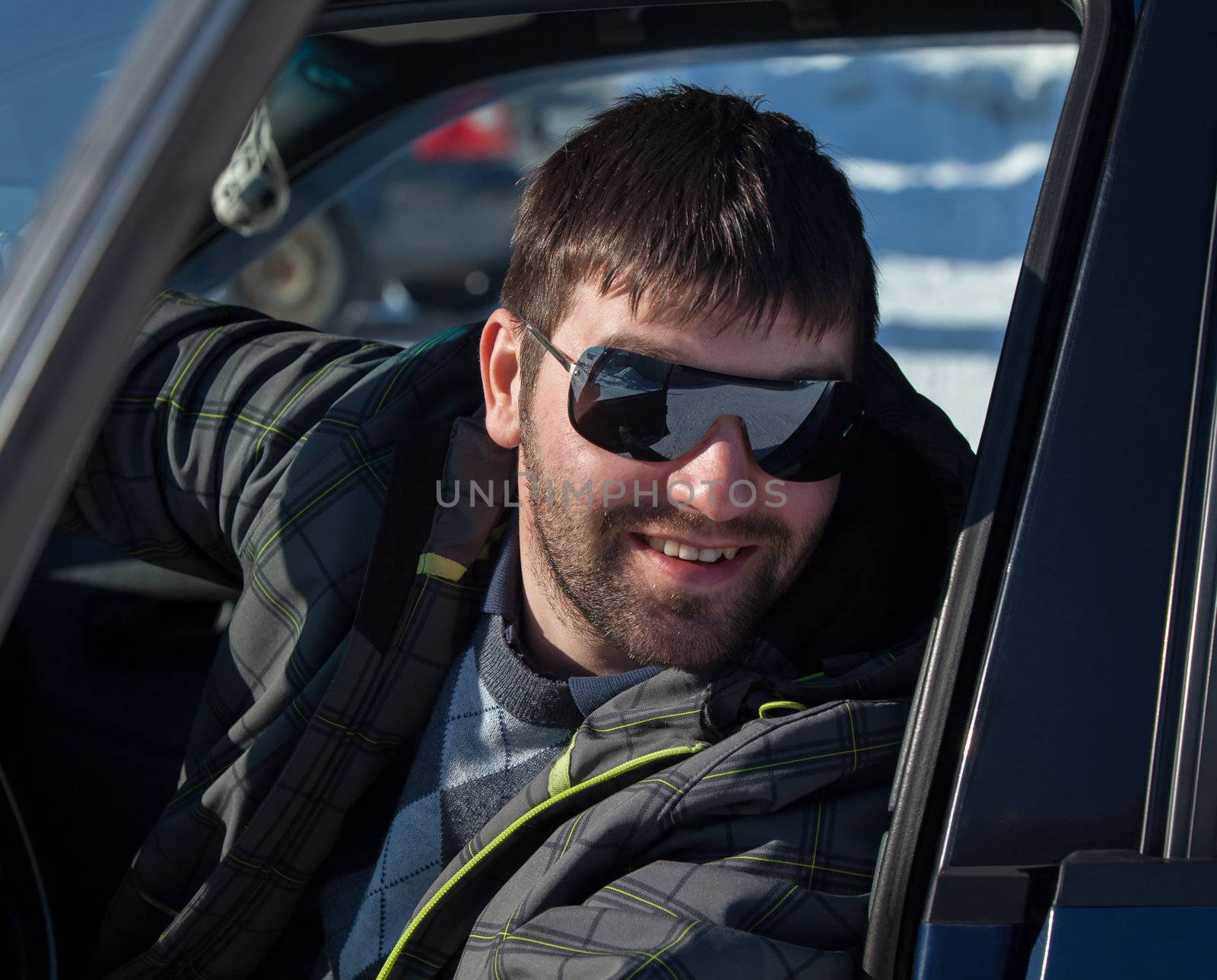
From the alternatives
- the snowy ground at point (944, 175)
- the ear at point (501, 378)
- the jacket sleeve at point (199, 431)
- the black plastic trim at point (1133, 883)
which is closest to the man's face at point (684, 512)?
the ear at point (501, 378)

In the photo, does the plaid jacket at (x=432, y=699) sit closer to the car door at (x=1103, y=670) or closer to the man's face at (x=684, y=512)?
the man's face at (x=684, y=512)

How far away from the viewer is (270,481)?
77.7 inches

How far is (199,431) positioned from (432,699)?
0.71 m

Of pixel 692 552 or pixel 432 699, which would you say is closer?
pixel 692 552

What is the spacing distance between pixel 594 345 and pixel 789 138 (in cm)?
42

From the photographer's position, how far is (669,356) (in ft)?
4.72

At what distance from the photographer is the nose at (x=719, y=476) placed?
141 cm

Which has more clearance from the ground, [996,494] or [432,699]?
[996,494]

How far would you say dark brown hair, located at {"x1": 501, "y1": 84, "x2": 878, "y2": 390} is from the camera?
1474mm

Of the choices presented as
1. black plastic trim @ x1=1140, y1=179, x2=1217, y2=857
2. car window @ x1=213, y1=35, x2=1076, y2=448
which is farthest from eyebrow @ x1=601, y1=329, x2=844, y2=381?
car window @ x1=213, y1=35, x2=1076, y2=448

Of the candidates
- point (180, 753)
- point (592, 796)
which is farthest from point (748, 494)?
point (180, 753)

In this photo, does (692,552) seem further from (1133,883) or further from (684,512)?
(1133,883)

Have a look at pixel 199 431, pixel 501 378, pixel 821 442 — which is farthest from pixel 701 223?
pixel 199 431

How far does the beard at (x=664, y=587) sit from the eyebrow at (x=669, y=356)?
0.56 ft
